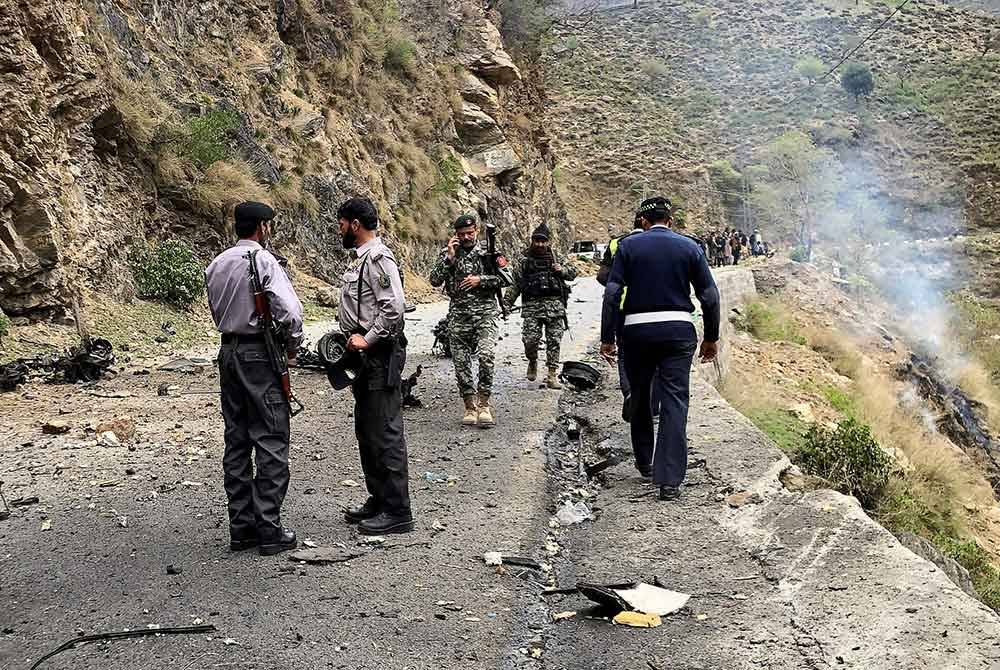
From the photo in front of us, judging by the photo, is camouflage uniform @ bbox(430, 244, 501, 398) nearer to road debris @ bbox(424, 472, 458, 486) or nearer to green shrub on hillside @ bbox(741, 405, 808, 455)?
road debris @ bbox(424, 472, 458, 486)

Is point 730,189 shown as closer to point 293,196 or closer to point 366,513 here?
point 293,196

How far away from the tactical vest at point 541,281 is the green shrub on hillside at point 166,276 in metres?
6.45

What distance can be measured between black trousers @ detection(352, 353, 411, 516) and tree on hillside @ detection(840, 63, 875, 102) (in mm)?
83876

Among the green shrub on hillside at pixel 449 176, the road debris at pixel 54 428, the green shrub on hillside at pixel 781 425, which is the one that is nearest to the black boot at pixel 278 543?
the road debris at pixel 54 428

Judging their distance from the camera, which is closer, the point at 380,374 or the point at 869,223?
the point at 380,374

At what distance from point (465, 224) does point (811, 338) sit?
16.4 m

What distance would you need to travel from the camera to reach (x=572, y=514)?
18.9 ft

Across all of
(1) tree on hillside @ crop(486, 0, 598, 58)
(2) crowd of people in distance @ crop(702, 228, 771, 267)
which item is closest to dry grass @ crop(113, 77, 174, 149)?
(1) tree on hillside @ crop(486, 0, 598, 58)

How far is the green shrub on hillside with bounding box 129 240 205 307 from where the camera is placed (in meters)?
14.2

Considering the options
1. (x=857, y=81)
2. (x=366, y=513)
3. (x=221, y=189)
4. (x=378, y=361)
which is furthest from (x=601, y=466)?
(x=857, y=81)

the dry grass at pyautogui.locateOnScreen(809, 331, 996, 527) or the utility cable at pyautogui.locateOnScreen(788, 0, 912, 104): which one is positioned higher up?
the utility cable at pyautogui.locateOnScreen(788, 0, 912, 104)

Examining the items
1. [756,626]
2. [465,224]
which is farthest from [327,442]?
[756,626]

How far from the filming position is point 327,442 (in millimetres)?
7656

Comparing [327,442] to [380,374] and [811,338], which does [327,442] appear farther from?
[811,338]
